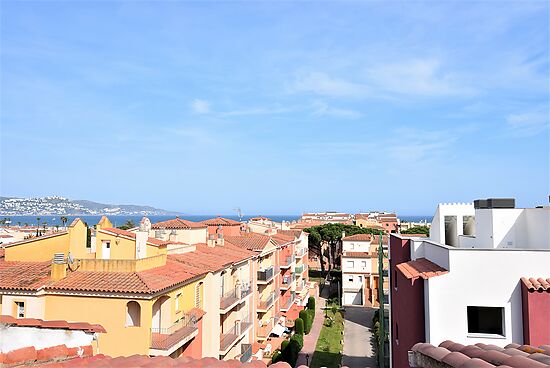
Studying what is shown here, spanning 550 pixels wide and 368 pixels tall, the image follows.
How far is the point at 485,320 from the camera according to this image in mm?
12453

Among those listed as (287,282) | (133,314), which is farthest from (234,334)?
(287,282)

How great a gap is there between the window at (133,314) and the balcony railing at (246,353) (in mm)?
9705

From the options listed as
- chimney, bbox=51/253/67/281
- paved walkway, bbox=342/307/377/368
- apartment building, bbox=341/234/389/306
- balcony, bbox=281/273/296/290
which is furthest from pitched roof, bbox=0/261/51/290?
apartment building, bbox=341/234/389/306

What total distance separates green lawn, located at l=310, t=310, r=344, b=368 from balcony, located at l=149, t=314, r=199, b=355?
53.0ft

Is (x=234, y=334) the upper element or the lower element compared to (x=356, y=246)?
lower

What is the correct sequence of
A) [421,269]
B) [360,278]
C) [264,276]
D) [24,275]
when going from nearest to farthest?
[421,269] < [24,275] < [264,276] < [360,278]

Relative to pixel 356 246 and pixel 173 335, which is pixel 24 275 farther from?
pixel 356 246

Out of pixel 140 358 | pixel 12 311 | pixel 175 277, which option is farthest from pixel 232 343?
pixel 140 358

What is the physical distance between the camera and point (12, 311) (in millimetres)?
18594

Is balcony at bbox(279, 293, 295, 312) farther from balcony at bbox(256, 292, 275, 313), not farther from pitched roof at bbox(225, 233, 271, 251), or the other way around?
pitched roof at bbox(225, 233, 271, 251)

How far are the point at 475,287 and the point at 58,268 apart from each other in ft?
55.6

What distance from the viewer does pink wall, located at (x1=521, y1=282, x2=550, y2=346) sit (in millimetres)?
11398

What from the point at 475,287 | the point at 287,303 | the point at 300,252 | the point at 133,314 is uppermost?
the point at 475,287

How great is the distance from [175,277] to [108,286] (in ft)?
10.5
